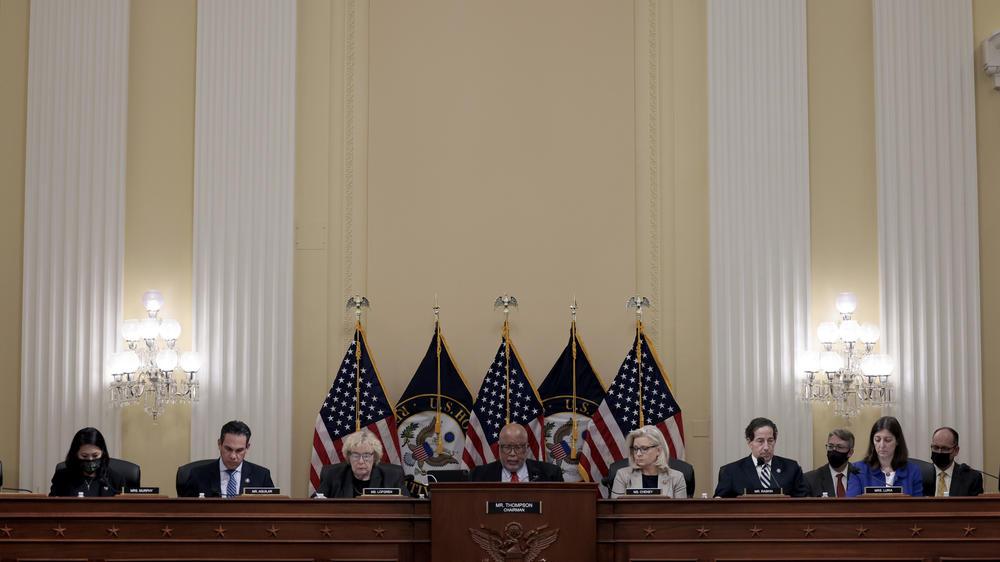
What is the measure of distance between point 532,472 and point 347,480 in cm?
136

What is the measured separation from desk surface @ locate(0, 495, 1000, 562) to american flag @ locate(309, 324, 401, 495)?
3.01 metres

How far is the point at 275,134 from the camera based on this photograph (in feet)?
34.7

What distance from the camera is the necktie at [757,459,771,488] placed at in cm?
870

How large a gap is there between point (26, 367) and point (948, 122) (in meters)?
8.19

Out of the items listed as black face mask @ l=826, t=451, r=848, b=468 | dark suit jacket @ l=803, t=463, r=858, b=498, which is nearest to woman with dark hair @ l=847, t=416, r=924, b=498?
dark suit jacket @ l=803, t=463, r=858, b=498

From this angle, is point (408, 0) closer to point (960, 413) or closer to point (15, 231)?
point (15, 231)

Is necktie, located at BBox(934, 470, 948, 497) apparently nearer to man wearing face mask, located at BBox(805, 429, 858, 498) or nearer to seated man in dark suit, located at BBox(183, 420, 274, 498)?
man wearing face mask, located at BBox(805, 429, 858, 498)

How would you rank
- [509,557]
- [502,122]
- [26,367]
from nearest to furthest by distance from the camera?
[509,557]
[26,367]
[502,122]

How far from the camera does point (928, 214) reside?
34.4ft

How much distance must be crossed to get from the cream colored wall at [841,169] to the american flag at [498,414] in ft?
7.94

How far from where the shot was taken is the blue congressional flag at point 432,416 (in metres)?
10.1

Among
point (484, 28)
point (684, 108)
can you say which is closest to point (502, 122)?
point (484, 28)

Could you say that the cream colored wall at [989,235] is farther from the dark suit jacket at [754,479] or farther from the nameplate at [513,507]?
the nameplate at [513,507]

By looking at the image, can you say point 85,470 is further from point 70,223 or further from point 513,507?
point 513,507
